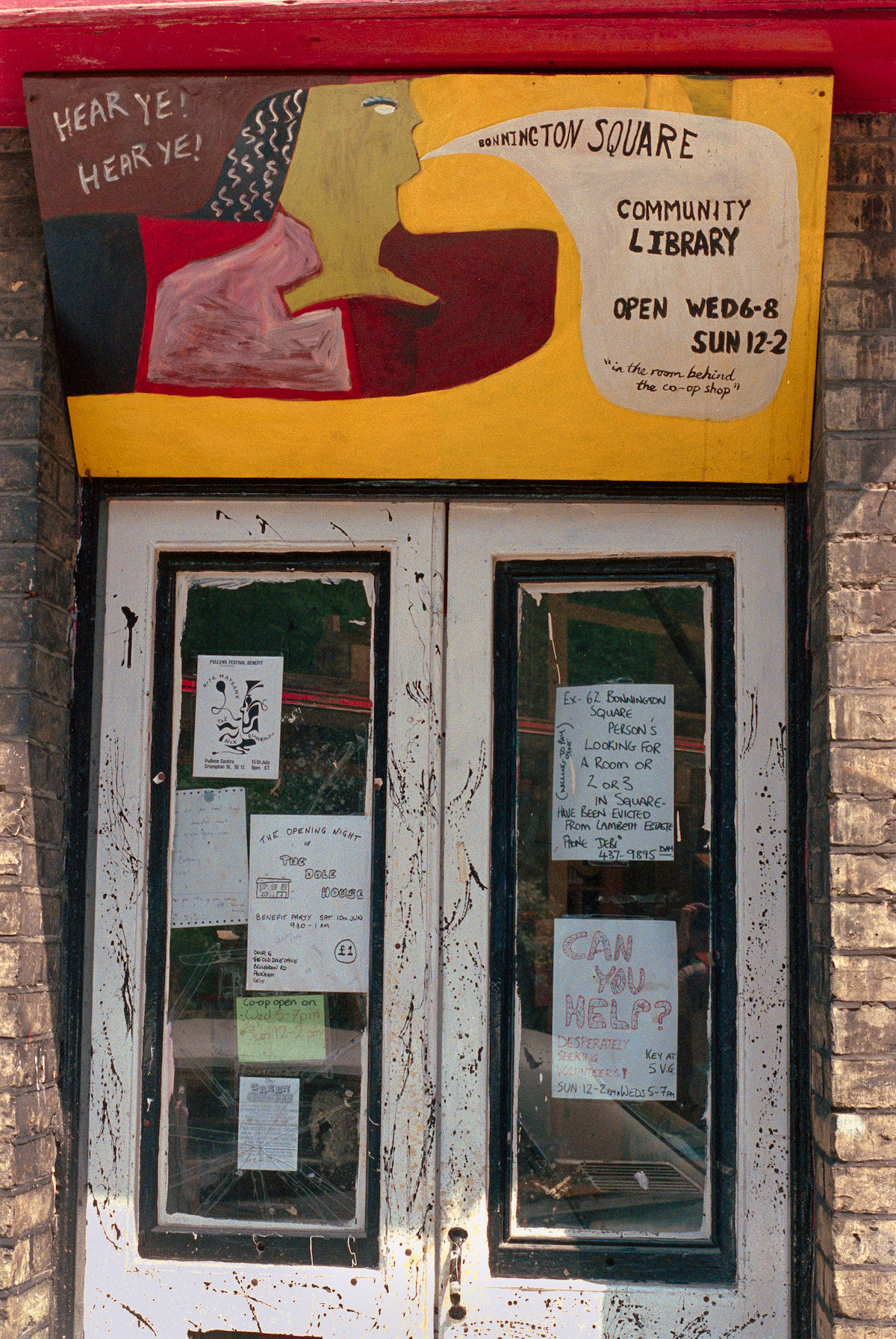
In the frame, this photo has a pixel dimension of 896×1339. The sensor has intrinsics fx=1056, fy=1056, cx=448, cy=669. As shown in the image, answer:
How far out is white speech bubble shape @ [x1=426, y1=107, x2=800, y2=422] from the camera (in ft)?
8.23

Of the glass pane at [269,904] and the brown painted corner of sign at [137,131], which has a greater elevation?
the brown painted corner of sign at [137,131]

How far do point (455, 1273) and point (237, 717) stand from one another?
1541 millimetres

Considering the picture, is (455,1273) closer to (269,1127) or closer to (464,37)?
(269,1127)

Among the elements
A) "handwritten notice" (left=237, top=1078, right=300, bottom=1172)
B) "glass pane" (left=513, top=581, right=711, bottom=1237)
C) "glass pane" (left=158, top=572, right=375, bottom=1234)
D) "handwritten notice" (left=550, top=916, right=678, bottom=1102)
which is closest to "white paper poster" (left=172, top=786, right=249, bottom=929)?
"glass pane" (left=158, top=572, right=375, bottom=1234)

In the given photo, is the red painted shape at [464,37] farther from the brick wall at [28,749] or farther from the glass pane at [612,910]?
the glass pane at [612,910]

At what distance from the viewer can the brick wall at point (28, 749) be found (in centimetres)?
256

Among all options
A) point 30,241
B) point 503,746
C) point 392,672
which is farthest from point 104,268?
point 503,746

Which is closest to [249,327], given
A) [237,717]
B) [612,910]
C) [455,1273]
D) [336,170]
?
[336,170]

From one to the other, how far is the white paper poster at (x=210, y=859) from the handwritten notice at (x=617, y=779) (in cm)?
85

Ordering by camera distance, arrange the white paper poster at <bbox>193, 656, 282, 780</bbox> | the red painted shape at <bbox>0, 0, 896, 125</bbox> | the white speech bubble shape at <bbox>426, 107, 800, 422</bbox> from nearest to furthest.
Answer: the red painted shape at <bbox>0, 0, 896, 125</bbox> < the white speech bubble shape at <bbox>426, 107, 800, 422</bbox> < the white paper poster at <bbox>193, 656, 282, 780</bbox>

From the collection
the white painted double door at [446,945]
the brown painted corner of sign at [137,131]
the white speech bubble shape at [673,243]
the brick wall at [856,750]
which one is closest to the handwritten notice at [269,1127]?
the white painted double door at [446,945]

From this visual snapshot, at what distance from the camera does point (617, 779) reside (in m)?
2.83

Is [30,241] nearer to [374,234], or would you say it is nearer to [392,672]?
[374,234]

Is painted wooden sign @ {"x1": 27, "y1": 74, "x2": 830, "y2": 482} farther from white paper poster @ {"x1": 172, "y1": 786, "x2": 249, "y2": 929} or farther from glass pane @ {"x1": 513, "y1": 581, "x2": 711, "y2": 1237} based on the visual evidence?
white paper poster @ {"x1": 172, "y1": 786, "x2": 249, "y2": 929}
